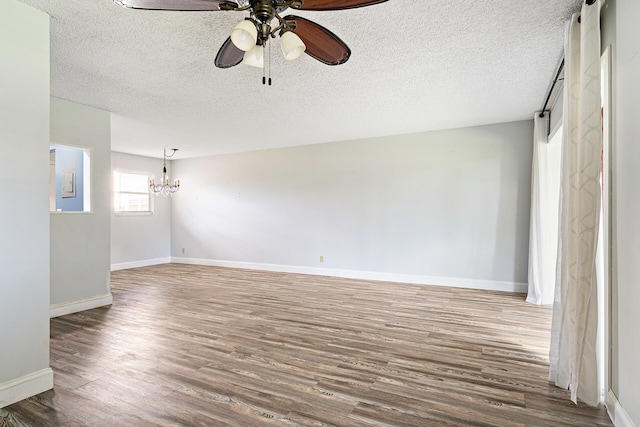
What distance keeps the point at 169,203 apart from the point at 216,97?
529cm

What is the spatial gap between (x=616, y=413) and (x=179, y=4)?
320cm

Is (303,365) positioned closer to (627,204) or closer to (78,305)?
(627,204)

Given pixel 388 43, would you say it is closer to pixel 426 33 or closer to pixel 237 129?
pixel 426 33

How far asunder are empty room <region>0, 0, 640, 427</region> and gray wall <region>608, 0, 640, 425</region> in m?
0.02

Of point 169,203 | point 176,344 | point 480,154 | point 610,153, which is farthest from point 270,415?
point 169,203

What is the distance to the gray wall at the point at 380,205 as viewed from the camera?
5.24 metres

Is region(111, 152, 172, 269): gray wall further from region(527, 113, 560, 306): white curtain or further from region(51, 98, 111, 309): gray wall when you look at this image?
region(527, 113, 560, 306): white curtain

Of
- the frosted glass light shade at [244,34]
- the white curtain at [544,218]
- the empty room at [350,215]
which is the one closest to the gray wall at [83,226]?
the empty room at [350,215]

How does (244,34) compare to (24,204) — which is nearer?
(244,34)

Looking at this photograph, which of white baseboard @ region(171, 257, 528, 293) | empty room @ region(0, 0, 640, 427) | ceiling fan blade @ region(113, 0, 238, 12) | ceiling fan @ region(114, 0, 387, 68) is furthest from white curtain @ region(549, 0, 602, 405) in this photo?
white baseboard @ region(171, 257, 528, 293)

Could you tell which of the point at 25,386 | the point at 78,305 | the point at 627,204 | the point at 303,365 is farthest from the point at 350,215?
the point at 25,386

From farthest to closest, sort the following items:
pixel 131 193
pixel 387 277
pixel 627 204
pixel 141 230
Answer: pixel 141 230
pixel 131 193
pixel 387 277
pixel 627 204

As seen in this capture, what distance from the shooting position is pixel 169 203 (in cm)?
842

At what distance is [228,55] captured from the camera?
82.4 inches
